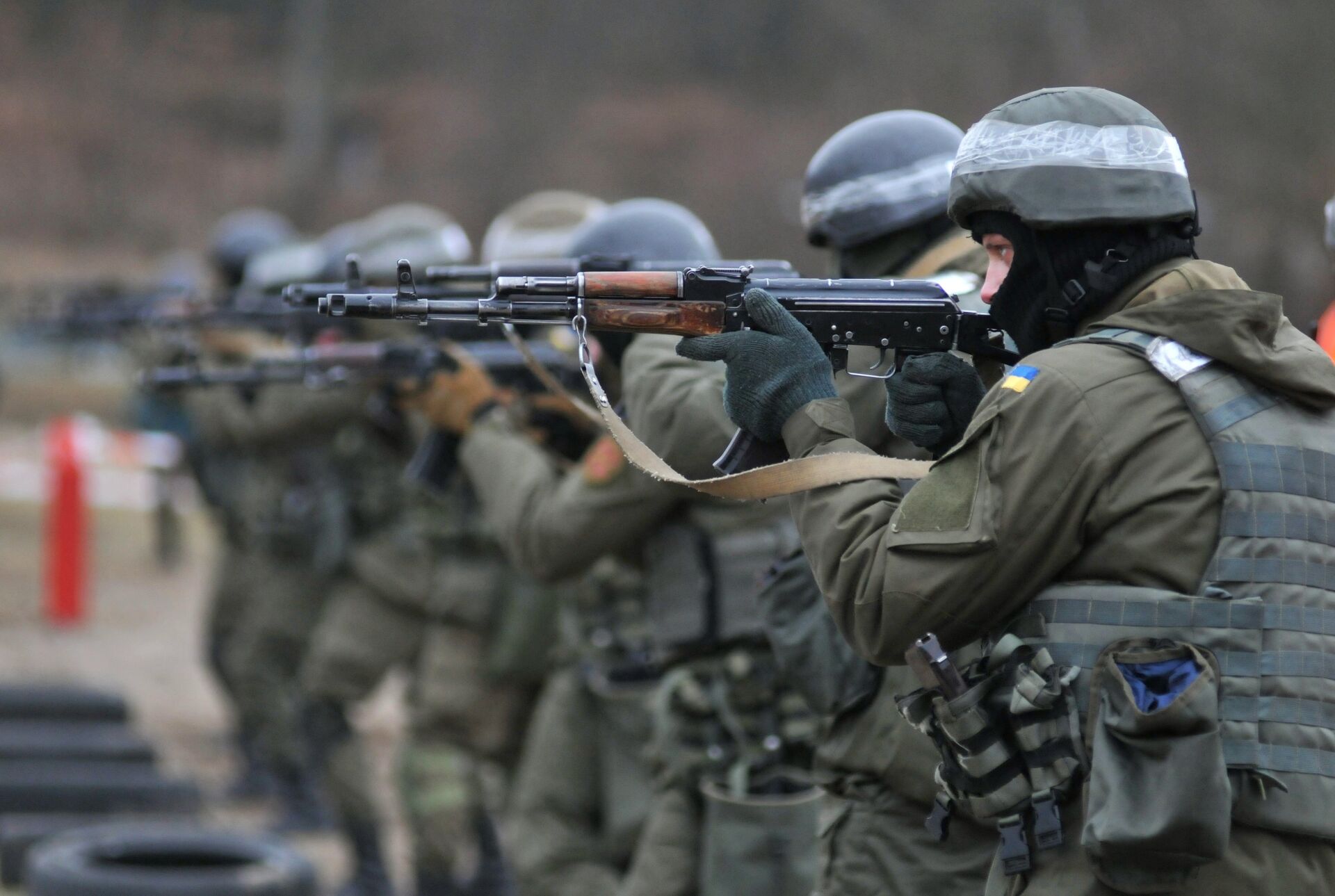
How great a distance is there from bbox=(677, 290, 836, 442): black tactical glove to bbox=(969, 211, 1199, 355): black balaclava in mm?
311

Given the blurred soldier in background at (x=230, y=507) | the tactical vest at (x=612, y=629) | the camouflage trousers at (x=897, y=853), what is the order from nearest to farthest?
1. the camouflage trousers at (x=897, y=853)
2. the tactical vest at (x=612, y=629)
3. the blurred soldier in background at (x=230, y=507)

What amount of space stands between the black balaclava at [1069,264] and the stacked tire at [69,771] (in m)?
5.34

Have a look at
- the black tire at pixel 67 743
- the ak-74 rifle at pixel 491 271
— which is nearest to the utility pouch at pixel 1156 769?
the ak-74 rifle at pixel 491 271

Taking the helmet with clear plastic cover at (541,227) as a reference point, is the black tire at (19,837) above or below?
below

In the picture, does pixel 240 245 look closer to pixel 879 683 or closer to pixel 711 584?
pixel 711 584

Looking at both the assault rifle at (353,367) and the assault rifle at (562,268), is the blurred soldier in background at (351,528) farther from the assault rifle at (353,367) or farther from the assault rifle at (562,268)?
the assault rifle at (562,268)

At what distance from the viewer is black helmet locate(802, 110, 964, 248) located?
4008 mm

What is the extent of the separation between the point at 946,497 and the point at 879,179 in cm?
151

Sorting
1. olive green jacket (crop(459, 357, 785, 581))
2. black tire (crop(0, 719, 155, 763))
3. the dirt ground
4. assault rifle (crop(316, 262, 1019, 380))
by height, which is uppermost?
assault rifle (crop(316, 262, 1019, 380))

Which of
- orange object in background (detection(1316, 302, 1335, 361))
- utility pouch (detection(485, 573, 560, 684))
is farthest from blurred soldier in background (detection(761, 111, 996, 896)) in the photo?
utility pouch (detection(485, 573, 560, 684))

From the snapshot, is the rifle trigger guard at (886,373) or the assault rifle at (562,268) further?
the assault rifle at (562,268)

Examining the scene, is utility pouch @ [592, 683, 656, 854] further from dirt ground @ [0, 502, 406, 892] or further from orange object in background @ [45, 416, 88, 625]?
orange object in background @ [45, 416, 88, 625]

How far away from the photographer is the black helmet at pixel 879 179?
158 inches

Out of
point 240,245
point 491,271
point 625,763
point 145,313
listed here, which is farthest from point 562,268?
point 240,245
